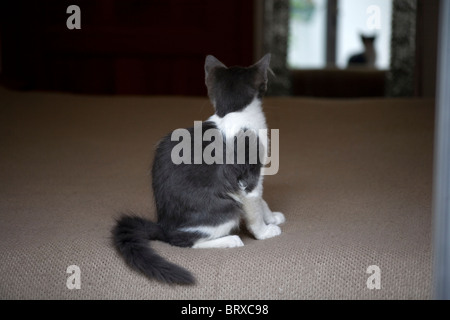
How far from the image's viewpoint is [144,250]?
1.08 m

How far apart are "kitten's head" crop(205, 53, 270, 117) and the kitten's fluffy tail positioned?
288 mm

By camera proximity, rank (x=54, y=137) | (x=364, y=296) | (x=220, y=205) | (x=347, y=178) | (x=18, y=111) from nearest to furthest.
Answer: (x=364, y=296) → (x=220, y=205) → (x=347, y=178) → (x=54, y=137) → (x=18, y=111)

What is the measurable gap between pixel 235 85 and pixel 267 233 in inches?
12.8

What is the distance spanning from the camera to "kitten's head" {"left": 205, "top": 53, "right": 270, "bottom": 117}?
1228 millimetres

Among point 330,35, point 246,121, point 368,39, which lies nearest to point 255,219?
point 246,121

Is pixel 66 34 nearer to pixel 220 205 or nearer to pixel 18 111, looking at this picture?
pixel 18 111

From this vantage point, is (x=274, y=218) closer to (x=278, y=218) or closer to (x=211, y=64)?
(x=278, y=218)

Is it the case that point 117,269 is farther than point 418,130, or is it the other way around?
point 418,130

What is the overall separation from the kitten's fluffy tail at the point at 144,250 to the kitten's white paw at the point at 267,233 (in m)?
0.20

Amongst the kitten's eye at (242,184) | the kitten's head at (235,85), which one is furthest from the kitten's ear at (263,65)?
the kitten's eye at (242,184)

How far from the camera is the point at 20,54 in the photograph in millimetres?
3885

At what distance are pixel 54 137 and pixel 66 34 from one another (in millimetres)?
1906

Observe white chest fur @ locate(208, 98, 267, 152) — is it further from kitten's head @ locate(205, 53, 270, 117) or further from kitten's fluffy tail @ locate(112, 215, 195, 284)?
kitten's fluffy tail @ locate(112, 215, 195, 284)
